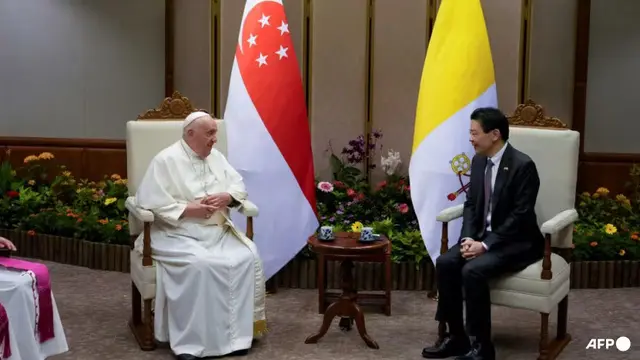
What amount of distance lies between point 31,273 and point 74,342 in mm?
1039

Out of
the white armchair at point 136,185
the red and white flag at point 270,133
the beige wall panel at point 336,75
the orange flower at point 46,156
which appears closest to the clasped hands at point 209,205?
the white armchair at point 136,185

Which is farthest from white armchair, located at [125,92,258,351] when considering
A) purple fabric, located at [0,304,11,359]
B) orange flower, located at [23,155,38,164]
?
orange flower, located at [23,155,38,164]

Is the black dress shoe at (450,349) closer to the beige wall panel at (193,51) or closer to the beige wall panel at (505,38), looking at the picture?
the beige wall panel at (505,38)

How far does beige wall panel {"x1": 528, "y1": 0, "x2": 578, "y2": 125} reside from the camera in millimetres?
6871

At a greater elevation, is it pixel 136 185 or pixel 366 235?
pixel 136 185

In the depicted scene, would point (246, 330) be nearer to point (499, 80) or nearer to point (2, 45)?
point (499, 80)

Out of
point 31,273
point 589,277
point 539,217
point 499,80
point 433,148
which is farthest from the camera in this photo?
point 499,80

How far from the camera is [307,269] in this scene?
5.57m

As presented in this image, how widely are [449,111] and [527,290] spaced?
1553 millimetres

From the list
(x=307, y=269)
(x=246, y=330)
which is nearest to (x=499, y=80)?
(x=307, y=269)

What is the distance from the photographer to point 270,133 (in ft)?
17.4

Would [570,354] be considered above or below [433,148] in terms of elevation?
below

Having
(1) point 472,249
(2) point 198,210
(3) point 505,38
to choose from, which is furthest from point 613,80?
(2) point 198,210

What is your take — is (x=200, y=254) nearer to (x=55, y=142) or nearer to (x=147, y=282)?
(x=147, y=282)
